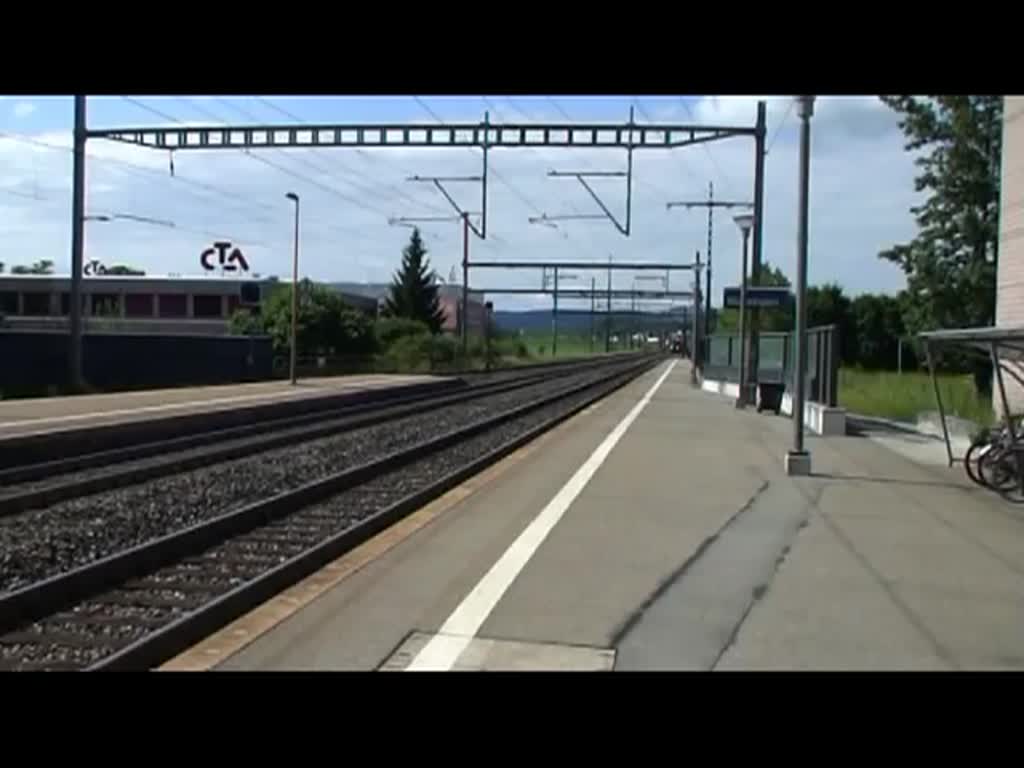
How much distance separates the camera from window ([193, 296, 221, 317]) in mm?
100125

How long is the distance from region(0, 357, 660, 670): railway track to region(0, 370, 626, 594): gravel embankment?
0.33m

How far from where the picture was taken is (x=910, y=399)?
3675 centimetres

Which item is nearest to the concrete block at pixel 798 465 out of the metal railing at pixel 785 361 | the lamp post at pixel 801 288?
the lamp post at pixel 801 288

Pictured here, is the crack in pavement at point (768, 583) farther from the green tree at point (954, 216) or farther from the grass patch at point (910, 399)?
the green tree at point (954, 216)

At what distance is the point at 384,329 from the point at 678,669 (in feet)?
255

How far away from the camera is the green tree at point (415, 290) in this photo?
353 feet

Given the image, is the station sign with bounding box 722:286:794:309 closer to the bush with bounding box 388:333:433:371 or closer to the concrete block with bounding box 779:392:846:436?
the concrete block with bounding box 779:392:846:436

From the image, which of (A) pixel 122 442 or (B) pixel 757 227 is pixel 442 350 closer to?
(B) pixel 757 227

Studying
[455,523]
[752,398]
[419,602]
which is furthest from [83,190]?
[419,602]

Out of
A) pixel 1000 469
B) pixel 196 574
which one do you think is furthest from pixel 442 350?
pixel 196 574

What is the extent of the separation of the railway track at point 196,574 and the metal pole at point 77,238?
62.6 ft

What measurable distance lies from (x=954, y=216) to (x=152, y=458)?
137 ft

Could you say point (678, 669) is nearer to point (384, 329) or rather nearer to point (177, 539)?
point (177, 539)
